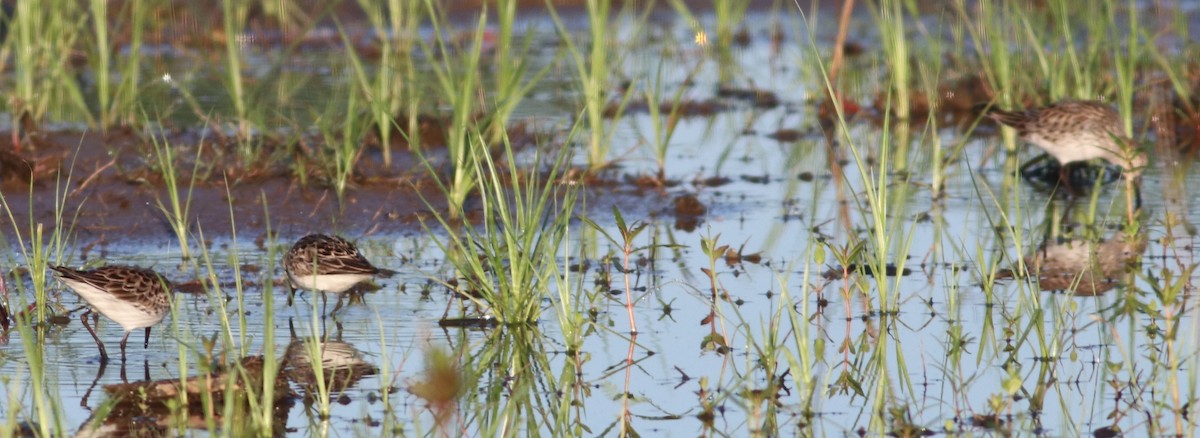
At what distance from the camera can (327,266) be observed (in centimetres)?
750

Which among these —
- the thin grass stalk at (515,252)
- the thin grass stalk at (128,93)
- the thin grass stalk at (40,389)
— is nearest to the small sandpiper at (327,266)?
the thin grass stalk at (515,252)

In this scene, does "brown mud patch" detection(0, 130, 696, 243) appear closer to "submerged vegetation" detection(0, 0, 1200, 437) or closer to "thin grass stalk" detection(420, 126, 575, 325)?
"submerged vegetation" detection(0, 0, 1200, 437)

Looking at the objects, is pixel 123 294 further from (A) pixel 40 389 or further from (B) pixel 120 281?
(A) pixel 40 389

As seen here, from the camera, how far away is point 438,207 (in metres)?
10.2

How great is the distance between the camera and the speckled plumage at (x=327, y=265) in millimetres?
7500

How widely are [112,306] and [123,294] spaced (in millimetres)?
71

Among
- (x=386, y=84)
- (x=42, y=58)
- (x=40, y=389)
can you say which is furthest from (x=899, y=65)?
(x=40, y=389)

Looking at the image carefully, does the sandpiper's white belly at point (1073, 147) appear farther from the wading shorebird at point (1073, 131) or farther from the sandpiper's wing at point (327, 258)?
the sandpiper's wing at point (327, 258)

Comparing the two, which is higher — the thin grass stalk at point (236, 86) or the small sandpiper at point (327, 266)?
the thin grass stalk at point (236, 86)

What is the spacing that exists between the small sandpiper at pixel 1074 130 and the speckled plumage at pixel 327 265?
5060 mm

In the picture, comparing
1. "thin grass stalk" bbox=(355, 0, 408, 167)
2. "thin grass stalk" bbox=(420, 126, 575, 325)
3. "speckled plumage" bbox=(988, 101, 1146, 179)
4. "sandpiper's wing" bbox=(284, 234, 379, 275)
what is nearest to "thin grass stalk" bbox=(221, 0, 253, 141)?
"thin grass stalk" bbox=(355, 0, 408, 167)

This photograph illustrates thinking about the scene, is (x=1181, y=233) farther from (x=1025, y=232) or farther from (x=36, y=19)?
(x=36, y=19)

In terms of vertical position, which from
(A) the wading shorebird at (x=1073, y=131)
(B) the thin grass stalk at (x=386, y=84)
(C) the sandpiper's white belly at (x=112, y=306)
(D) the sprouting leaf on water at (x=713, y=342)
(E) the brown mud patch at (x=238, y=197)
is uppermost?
(B) the thin grass stalk at (x=386, y=84)

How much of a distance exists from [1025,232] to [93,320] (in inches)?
194
